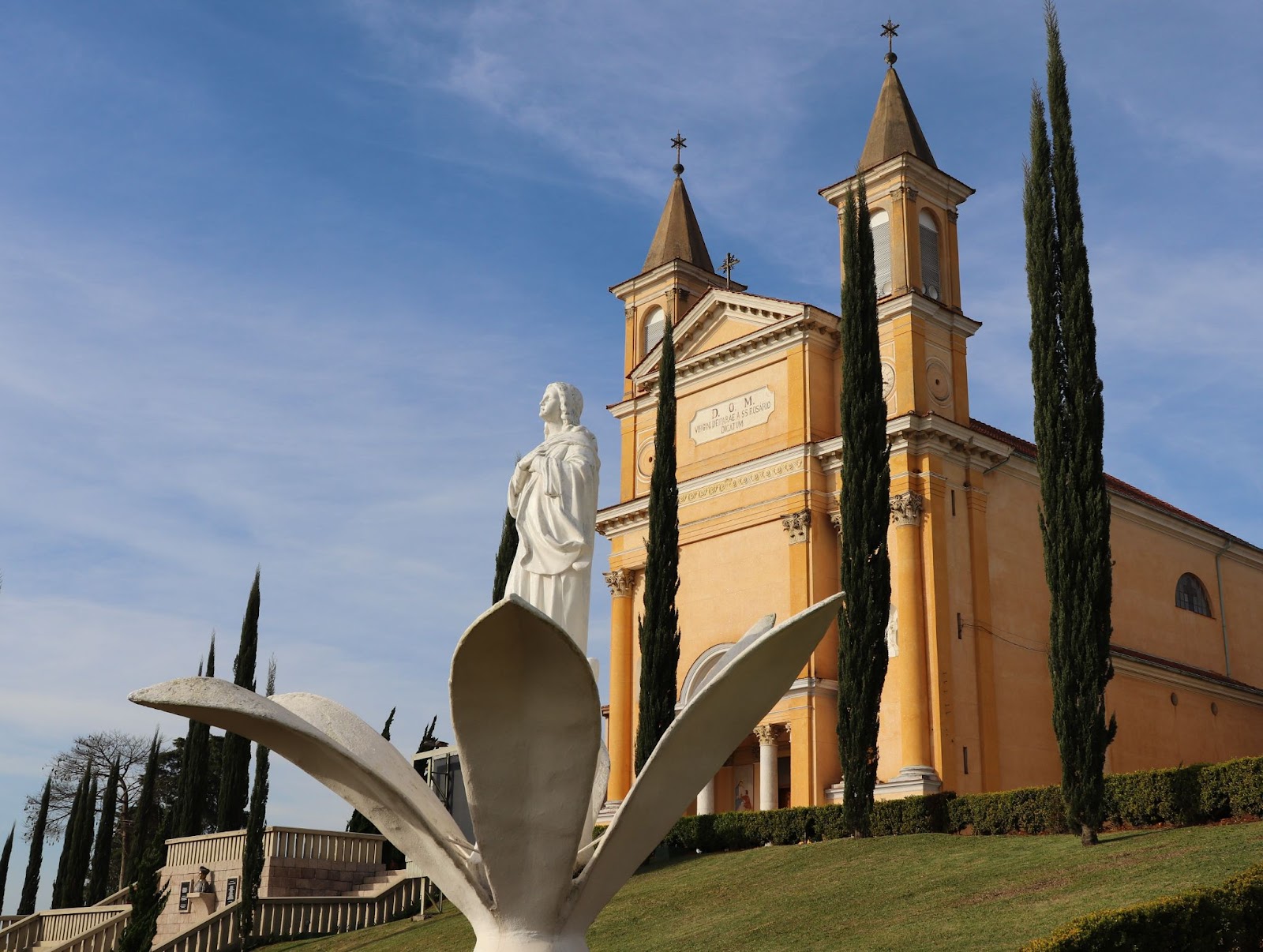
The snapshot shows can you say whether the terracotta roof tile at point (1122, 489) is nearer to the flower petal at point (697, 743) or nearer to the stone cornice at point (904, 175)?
the stone cornice at point (904, 175)

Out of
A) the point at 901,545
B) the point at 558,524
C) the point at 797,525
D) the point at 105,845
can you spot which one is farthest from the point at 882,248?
the point at 105,845

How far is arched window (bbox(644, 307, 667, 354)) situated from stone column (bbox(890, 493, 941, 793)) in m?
9.81

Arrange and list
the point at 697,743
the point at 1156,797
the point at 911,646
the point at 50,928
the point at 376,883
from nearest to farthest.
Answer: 1. the point at 697,743
2. the point at 1156,797
3. the point at 376,883
4. the point at 911,646
5. the point at 50,928

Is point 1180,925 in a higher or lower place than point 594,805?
lower

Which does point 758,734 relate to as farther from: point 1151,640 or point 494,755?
point 494,755

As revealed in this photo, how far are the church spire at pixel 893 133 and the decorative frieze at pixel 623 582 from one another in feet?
36.8

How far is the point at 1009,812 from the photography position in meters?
21.5

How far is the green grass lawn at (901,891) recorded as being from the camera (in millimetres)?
14438

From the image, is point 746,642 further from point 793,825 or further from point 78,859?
point 78,859

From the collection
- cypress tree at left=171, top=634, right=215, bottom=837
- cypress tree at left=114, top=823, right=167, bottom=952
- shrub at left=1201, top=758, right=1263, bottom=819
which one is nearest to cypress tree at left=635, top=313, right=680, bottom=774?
shrub at left=1201, top=758, right=1263, bottom=819

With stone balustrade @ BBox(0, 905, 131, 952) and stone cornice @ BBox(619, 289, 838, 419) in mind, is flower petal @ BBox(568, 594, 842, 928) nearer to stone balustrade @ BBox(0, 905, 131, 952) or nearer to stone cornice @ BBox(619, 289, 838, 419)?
stone balustrade @ BBox(0, 905, 131, 952)

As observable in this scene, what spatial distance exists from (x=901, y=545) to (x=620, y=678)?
828 cm

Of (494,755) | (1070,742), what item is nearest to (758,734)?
(1070,742)

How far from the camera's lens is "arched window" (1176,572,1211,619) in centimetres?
3641
